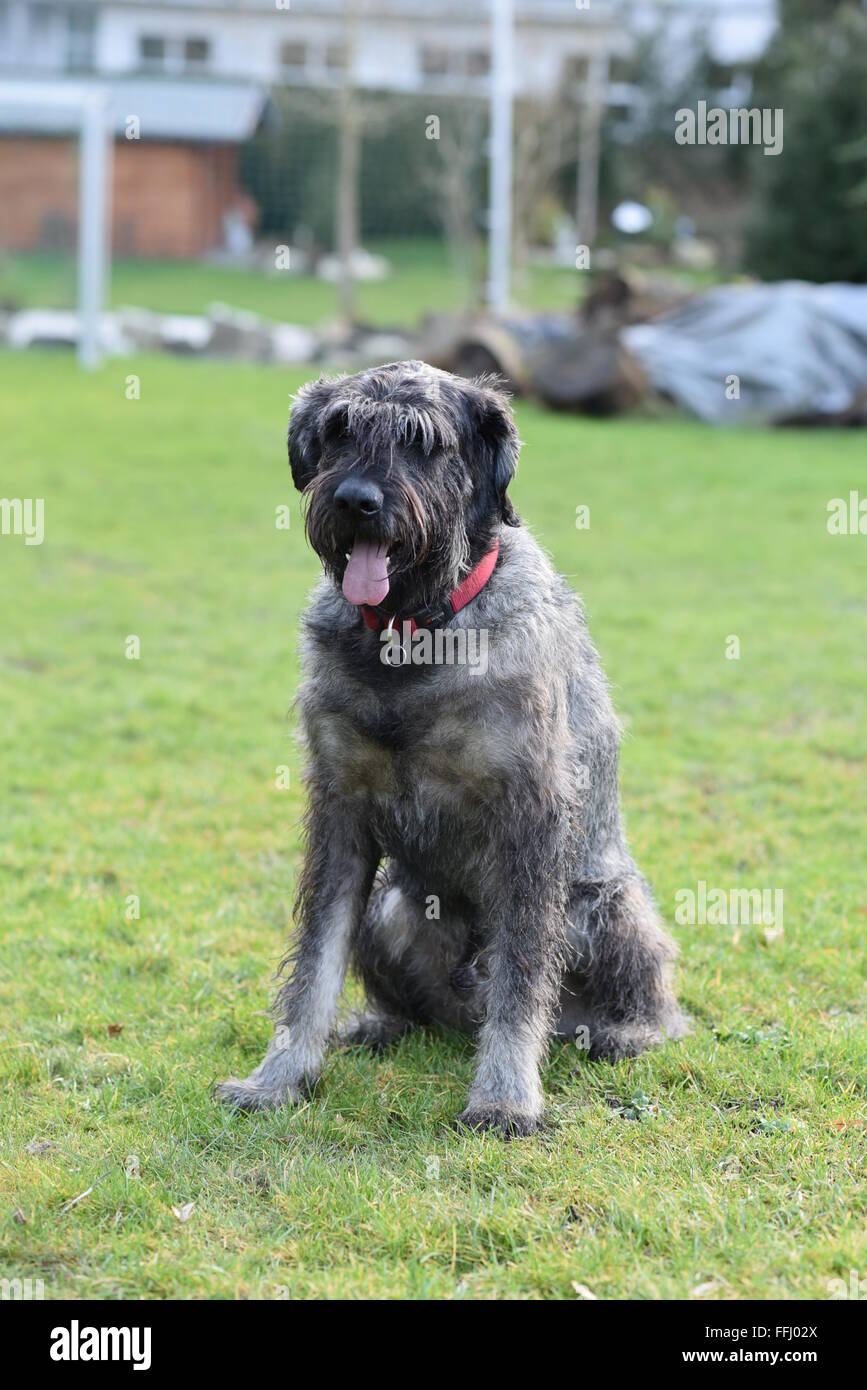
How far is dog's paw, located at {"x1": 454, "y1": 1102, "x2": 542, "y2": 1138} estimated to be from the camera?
13.7 ft

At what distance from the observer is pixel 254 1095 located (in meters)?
4.37

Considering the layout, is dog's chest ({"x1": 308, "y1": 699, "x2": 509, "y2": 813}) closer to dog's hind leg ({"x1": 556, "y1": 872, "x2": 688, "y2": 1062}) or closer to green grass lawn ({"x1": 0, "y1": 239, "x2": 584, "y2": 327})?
dog's hind leg ({"x1": 556, "y1": 872, "x2": 688, "y2": 1062})

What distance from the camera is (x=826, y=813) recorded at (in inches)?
273

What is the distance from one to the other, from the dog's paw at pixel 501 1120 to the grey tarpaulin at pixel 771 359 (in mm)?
14004

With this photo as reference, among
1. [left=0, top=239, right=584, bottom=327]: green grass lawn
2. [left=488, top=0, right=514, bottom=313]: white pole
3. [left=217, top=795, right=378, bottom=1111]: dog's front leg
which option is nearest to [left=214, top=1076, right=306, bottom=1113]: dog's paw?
[left=217, top=795, right=378, bottom=1111]: dog's front leg

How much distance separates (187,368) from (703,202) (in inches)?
935

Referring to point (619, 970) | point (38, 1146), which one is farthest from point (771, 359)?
point (38, 1146)

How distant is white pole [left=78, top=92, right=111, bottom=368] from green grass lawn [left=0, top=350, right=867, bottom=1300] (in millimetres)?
9848

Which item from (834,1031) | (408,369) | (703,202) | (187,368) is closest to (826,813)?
(834,1031)

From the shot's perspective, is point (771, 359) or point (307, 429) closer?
point (307, 429)

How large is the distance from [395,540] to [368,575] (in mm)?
119

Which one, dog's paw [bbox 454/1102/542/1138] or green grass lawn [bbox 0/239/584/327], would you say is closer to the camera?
dog's paw [bbox 454/1102/542/1138]

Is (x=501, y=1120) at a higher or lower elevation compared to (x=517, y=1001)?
Answer: lower

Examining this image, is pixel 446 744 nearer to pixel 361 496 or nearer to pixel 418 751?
pixel 418 751
